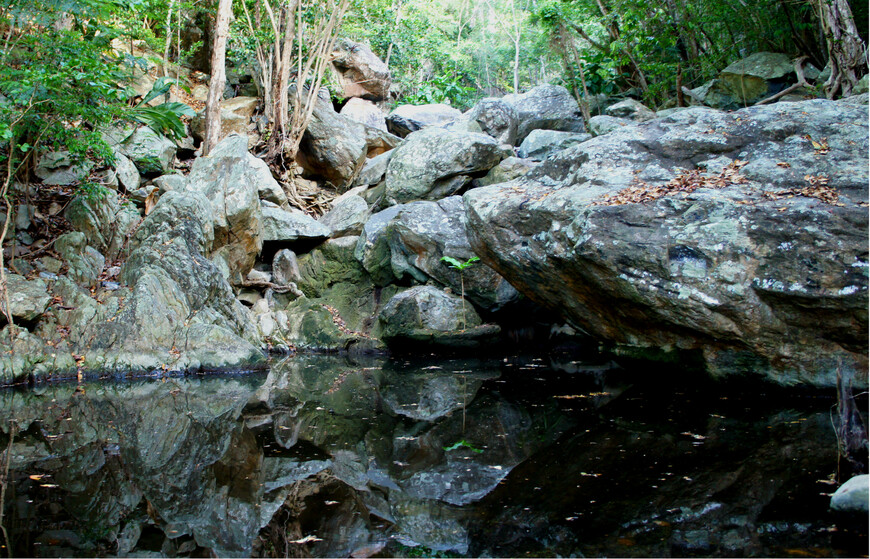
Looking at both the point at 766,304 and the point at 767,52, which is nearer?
the point at 766,304

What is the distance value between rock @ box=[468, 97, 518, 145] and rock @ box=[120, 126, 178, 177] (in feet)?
23.2

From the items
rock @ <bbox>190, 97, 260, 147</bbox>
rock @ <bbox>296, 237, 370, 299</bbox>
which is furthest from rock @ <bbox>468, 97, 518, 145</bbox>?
rock @ <bbox>190, 97, 260, 147</bbox>

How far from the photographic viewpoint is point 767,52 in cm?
1291

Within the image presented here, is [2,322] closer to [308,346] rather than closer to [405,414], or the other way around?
[308,346]

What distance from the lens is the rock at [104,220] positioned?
32.8 ft

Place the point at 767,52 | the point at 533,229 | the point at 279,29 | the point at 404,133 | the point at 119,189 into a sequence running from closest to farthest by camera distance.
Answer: the point at 533,229, the point at 119,189, the point at 767,52, the point at 279,29, the point at 404,133

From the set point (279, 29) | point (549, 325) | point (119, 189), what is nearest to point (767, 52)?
point (549, 325)

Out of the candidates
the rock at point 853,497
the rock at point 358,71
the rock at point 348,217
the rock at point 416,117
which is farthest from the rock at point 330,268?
the rock at point 853,497

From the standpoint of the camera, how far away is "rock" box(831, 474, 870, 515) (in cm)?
284

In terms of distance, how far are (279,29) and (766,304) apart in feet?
41.1

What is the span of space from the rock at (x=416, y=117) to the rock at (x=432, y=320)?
871cm

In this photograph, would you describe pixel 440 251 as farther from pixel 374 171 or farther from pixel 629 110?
pixel 629 110

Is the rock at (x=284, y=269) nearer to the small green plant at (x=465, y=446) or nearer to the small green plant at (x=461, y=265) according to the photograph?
the small green plant at (x=461, y=265)

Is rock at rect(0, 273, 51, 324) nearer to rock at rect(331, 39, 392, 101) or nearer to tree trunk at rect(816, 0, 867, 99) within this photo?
rock at rect(331, 39, 392, 101)
